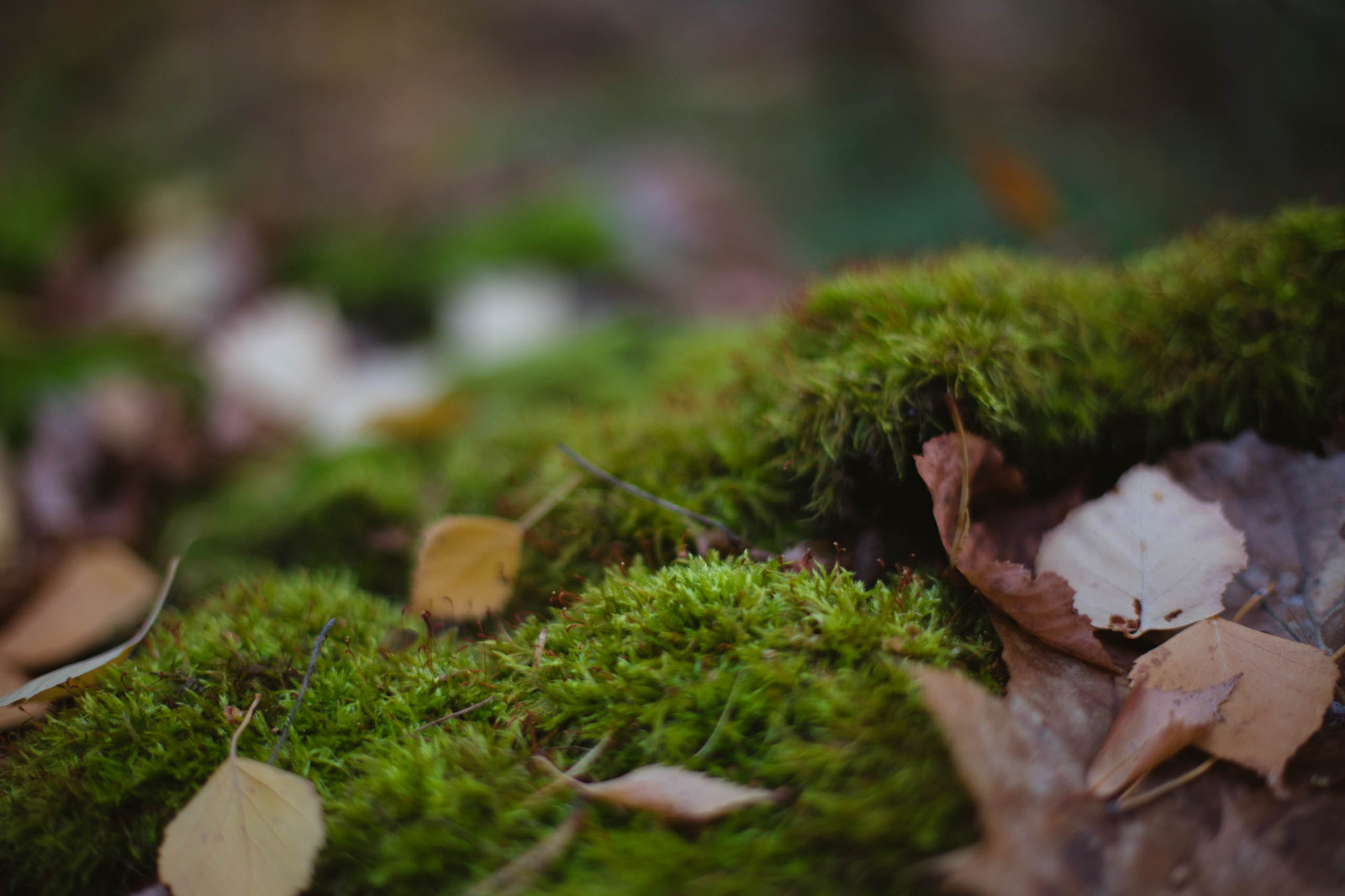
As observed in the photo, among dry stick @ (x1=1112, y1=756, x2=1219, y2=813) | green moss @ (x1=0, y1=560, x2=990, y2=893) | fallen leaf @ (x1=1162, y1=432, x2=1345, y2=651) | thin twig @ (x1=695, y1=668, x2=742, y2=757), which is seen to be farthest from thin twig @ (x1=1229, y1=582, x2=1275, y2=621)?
thin twig @ (x1=695, y1=668, x2=742, y2=757)

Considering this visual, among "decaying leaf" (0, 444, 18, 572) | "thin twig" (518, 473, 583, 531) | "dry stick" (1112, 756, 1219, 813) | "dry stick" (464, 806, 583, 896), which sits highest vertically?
"dry stick" (1112, 756, 1219, 813)

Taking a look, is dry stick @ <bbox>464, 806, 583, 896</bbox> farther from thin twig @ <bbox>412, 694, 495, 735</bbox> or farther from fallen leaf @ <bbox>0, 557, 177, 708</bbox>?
fallen leaf @ <bbox>0, 557, 177, 708</bbox>

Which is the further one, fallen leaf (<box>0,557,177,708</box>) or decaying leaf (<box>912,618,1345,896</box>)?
fallen leaf (<box>0,557,177,708</box>)

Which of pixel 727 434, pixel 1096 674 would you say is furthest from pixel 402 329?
pixel 1096 674

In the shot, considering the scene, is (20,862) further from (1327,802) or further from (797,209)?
(797,209)

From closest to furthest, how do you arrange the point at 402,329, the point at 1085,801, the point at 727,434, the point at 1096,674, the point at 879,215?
the point at 1085,801, the point at 1096,674, the point at 727,434, the point at 402,329, the point at 879,215

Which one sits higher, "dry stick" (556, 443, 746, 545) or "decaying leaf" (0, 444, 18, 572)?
"dry stick" (556, 443, 746, 545)


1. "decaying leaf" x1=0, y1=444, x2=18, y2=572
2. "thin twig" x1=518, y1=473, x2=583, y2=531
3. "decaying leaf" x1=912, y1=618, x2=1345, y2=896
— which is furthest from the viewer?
"decaying leaf" x1=0, y1=444, x2=18, y2=572

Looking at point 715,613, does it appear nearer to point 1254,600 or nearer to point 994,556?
point 994,556

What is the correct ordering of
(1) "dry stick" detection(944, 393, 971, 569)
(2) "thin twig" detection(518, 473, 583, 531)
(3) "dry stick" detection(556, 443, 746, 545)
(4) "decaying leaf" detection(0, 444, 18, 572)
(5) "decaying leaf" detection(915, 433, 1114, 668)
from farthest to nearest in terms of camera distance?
(4) "decaying leaf" detection(0, 444, 18, 572), (2) "thin twig" detection(518, 473, 583, 531), (3) "dry stick" detection(556, 443, 746, 545), (1) "dry stick" detection(944, 393, 971, 569), (5) "decaying leaf" detection(915, 433, 1114, 668)
